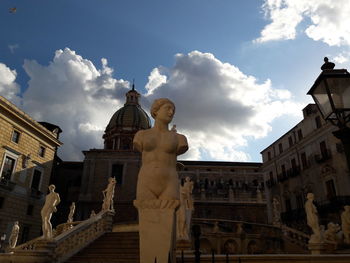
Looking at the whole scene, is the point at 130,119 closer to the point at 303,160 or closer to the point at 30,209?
the point at 30,209

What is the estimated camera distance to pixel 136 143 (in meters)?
3.90

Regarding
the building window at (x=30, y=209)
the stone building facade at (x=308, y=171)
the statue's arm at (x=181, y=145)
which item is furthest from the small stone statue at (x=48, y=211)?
the stone building facade at (x=308, y=171)

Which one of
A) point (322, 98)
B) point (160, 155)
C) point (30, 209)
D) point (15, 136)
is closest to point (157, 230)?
point (160, 155)

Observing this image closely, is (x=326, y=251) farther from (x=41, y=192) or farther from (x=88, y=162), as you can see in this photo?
(x=88, y=162)

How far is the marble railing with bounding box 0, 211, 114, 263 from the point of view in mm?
9137

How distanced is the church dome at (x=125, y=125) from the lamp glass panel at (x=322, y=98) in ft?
140

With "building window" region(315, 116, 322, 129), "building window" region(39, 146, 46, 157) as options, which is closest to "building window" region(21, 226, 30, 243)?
"building window" region(39, 146, 46, 157)

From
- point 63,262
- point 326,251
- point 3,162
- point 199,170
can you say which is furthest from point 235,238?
point 199,170

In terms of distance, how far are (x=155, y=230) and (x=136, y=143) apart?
1.20 m

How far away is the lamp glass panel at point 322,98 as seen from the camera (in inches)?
167

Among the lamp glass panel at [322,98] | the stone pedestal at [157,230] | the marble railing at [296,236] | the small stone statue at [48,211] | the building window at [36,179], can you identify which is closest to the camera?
the stone pedestal at [157,230]

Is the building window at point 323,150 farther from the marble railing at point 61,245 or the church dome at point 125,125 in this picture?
the church dome at point 125,125

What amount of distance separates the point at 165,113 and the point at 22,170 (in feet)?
76.8

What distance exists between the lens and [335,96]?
4160 mm
